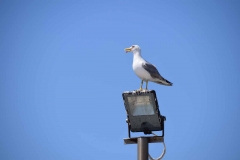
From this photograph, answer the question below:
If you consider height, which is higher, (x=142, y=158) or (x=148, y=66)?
(x=148, y=66)

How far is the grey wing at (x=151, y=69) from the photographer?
351 inches

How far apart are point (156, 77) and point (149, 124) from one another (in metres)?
4.42

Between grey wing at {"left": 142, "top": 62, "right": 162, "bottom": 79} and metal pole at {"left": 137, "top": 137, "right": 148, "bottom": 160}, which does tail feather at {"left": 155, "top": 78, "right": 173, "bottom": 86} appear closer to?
grey wing at {"left": 142, "top": 62, "right": 162, "bottom": 79}

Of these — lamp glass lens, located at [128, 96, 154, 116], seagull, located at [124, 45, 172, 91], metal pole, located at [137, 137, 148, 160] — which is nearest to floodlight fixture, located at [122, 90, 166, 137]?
lamp glass lens, located at [128, 96, 154, 116]

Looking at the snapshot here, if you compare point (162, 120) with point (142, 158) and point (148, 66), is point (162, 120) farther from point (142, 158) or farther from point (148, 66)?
point (148, 66)

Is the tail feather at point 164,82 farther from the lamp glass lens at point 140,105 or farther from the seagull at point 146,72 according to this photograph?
the lamp glass lens at point 140,105

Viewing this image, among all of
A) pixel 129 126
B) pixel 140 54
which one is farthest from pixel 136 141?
pixel 140 54

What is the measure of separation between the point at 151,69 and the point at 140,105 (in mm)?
4392

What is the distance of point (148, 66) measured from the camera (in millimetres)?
9008

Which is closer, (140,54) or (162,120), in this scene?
(162,120)

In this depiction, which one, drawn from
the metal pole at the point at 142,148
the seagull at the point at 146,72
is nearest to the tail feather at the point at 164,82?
the seagull at the point at 146,72

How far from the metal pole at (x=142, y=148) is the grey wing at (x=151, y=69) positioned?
454cm

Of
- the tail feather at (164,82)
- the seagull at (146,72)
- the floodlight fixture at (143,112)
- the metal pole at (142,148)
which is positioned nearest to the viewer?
the metal pole at (142,148)

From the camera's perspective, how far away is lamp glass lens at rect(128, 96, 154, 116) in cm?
454
